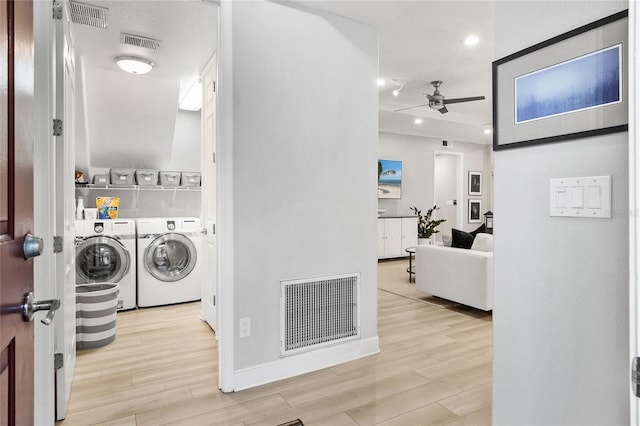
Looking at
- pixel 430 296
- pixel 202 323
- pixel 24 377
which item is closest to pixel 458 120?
pixel 430 296

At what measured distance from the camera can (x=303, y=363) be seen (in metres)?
2.54

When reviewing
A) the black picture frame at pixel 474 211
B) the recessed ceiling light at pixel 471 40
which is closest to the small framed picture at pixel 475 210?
A: the black picture frame at pixel 474 211

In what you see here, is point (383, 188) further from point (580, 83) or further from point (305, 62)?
point (580, 83)

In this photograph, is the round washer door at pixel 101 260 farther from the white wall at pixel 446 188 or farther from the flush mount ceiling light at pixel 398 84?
the white wall at pixel 446 188

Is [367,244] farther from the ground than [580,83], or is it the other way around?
[580,83]

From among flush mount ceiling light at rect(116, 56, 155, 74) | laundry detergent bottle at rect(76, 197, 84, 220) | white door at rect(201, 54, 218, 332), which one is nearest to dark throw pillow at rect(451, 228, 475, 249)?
white door at rect(201, 54, 218, 332)

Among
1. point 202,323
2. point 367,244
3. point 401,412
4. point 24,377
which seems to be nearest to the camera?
point 24,377

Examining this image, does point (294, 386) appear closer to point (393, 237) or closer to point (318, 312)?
point (318, 312)

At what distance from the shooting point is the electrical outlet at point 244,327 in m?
2.35

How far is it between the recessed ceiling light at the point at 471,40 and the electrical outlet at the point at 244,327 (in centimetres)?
337

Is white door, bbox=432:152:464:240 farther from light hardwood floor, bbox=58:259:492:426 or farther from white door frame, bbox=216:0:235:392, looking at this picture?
white door frame, bbox=216:0:235:392

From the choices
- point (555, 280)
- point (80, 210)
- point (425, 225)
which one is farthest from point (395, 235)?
point (555, 280)

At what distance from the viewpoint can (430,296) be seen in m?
4.60

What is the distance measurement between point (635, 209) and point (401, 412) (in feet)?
5.63
